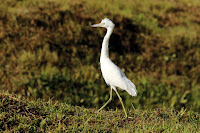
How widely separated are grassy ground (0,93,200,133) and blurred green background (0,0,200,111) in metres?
2.08

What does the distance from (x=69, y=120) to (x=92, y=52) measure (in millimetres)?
4431

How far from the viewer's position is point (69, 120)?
3.63 meters

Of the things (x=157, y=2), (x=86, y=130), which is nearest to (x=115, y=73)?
(x=86, y=130)

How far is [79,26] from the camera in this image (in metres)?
8.55

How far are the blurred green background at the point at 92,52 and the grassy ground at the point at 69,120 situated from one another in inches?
81.9

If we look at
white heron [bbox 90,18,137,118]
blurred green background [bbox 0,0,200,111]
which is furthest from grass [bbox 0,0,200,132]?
white heron [bbox 90,18,137,118]

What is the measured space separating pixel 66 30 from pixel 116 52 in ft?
4.97

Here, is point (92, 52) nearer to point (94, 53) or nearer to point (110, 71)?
point (94, 53)

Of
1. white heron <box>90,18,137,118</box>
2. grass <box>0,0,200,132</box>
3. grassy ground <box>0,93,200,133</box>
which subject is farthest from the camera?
grass <box>0,0,200,132</box>

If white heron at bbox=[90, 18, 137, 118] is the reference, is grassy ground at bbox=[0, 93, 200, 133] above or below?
below

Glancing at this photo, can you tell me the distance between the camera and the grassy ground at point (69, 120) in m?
3.42

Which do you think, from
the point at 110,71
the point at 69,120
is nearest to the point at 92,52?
the point at 110,71

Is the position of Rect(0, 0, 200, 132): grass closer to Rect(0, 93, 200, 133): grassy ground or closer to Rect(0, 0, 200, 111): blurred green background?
Rect(0, 0, 200, 111): blurred green background

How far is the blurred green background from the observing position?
22.4 ft
